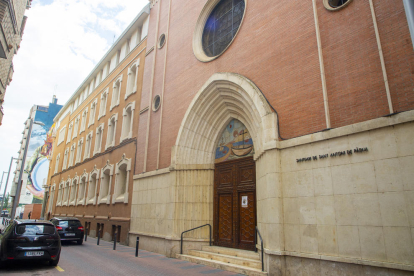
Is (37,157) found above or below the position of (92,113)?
above

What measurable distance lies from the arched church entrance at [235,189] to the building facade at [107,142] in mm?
6673

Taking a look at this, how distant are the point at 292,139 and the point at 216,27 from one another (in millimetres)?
A: 7803

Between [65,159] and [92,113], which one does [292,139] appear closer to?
[92,113]

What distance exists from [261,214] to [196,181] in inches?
165

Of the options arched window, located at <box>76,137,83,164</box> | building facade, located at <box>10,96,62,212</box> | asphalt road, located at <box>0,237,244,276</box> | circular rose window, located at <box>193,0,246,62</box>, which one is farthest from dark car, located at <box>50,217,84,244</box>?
building facade, located at <box>10,96,62,212</box>

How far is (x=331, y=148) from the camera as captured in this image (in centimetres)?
726

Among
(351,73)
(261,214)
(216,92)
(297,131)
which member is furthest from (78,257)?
(351,73)

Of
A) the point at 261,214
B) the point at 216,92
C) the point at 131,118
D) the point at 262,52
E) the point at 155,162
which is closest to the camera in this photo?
the point at 261,214

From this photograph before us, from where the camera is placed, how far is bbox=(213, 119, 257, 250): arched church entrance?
10.6 metres

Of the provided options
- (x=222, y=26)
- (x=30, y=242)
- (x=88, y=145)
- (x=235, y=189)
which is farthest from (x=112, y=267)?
(x=88, y=145)

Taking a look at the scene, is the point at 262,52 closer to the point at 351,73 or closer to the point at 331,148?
the point at 351,73

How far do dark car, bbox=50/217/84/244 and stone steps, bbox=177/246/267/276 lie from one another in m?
7.28

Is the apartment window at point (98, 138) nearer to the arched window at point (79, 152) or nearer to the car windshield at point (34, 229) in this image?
the arched window at point (79, 152)

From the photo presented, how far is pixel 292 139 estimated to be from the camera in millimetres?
8195
